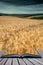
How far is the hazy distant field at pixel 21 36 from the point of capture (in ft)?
12.8

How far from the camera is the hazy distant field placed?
3.92 m

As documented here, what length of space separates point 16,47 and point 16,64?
2.21 meters

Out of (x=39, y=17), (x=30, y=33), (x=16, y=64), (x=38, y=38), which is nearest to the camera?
(x=16, y=64)

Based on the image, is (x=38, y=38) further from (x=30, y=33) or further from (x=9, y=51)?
(x=9, y=51)

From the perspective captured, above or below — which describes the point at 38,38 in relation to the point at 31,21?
below

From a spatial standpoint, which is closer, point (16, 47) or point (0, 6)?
point (16, 47)

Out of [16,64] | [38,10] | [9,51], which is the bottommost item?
[9,51]

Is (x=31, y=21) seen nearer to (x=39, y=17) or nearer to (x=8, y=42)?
(x=39, y=17)

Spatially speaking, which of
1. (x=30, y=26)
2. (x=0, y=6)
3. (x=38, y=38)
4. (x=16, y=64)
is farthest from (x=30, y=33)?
(x=16, y=64)

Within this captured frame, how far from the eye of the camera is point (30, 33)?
480 cm

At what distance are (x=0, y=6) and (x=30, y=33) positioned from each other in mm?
1224

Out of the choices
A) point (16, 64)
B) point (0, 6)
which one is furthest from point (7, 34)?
point (16, 64)

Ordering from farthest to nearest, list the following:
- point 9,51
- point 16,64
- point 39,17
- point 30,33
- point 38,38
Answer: point 39,17, point 30,33, point 38,38, point 9,51, point 16,64

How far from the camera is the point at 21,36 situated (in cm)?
455
